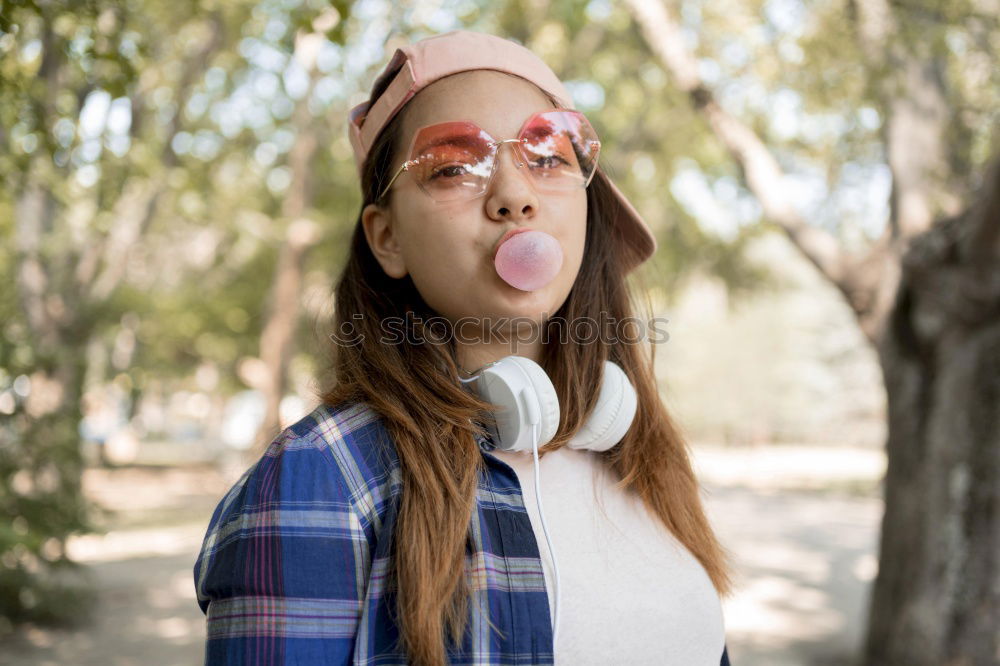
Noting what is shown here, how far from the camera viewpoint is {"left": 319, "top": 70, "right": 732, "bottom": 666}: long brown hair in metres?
1.30

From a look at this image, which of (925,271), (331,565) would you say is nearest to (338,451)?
(331,565)

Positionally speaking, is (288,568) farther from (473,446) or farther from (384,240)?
(384,240)

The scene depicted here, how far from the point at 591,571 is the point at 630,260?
2.58ft

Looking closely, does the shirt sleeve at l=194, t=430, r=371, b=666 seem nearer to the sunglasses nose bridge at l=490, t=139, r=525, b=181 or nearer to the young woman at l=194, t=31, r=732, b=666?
the young woman at l=194, t=31, r=732, b=666

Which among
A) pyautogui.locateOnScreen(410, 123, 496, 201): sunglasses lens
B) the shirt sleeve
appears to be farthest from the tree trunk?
the shirt sleeve

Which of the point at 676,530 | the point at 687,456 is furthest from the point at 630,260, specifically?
the point at 676,530

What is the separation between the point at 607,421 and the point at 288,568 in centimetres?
67

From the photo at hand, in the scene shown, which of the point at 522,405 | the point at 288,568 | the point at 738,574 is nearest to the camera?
the point at 288,568

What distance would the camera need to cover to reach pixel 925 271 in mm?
5531

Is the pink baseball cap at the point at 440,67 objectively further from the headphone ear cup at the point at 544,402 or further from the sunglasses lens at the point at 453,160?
the headphone ear cup at the point at 544,402

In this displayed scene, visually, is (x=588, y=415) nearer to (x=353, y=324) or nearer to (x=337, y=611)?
(x=353, y=324)

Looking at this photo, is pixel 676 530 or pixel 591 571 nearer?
pixel 591 571

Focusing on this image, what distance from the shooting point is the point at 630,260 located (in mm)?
2006

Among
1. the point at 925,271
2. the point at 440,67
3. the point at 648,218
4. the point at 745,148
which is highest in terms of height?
the point at 648,218
